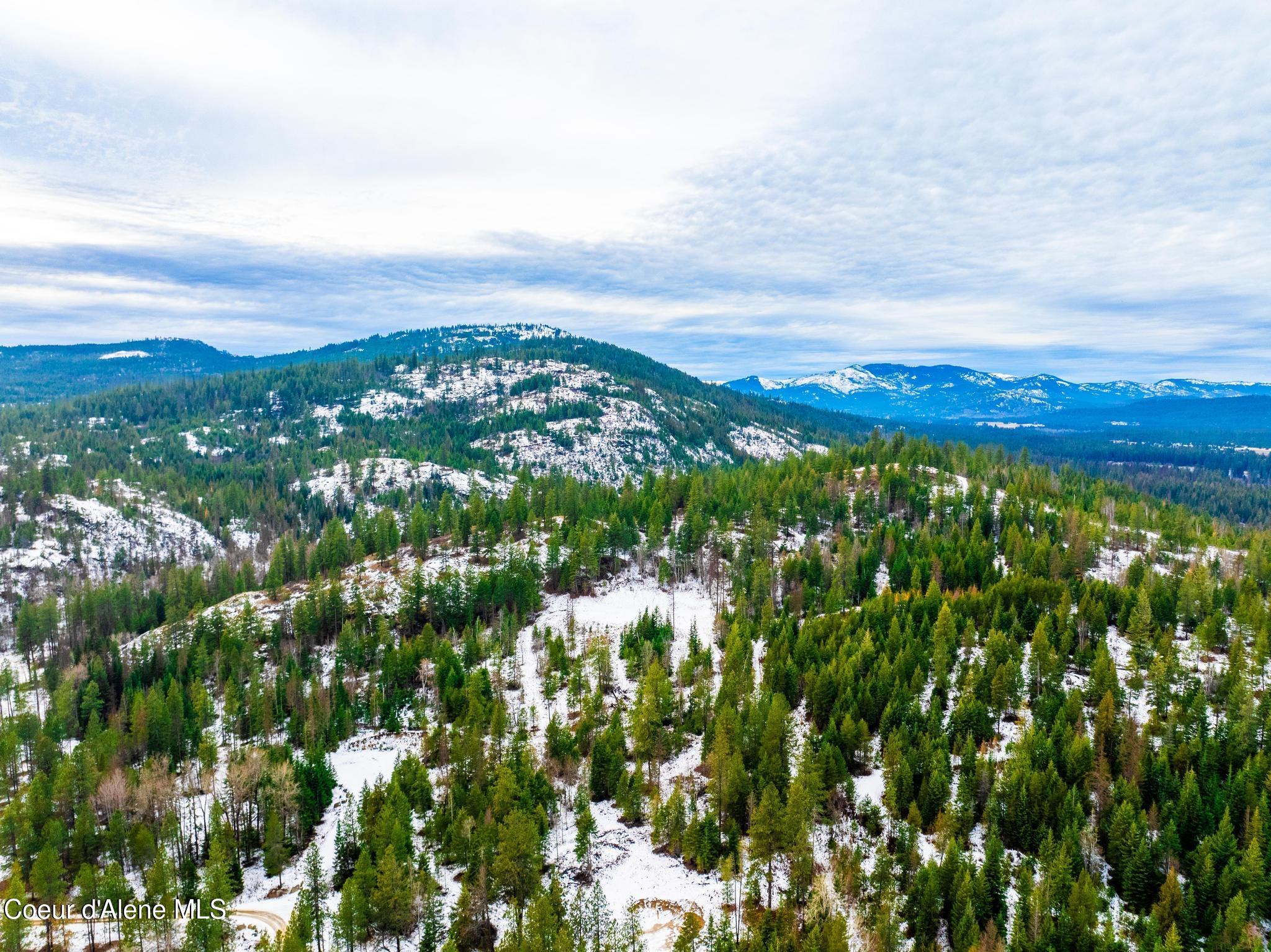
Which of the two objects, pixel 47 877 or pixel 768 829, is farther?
pixel 768 829

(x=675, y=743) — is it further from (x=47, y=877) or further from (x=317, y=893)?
(x=47, y=877)

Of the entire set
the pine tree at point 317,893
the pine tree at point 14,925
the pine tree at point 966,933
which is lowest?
the pine tree at point 317,893

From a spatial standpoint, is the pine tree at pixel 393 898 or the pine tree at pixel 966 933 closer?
the pine tree at pixel 966 933

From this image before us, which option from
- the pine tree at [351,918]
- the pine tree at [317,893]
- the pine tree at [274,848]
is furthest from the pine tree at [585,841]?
the pine tree at [274,848]

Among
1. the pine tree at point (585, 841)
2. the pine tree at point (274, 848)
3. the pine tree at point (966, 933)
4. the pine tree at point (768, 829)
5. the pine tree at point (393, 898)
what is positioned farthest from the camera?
the pine tree at point (274, 848)

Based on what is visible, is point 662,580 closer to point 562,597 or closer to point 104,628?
point 562,597

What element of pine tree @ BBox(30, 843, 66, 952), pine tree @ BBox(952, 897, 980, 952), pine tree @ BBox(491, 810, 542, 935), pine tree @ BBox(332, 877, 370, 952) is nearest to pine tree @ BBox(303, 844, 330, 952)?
pine tree @ BBox(332, 877, 370, 952)

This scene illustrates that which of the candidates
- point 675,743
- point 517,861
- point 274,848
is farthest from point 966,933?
point 274,848

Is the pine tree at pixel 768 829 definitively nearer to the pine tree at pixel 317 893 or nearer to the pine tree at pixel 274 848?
the pine tree at pixel 317 893
